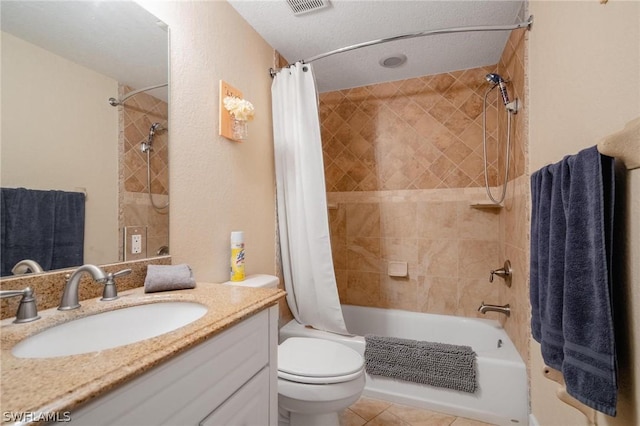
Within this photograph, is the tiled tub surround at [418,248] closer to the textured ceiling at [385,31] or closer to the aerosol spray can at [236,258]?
the textured ceiling at [385,31]

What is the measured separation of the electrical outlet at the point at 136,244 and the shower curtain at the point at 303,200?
96cm

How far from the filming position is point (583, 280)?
778 millimetres

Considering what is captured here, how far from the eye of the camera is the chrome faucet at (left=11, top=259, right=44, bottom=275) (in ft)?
2.55

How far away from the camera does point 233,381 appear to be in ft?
2.44

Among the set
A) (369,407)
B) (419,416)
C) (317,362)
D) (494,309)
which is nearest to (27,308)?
(317,362)

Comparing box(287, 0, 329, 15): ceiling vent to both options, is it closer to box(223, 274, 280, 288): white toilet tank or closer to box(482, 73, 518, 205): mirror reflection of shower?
box(482, 73, 518, 205): mirror reflection of shower

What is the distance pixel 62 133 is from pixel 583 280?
1.54 meters

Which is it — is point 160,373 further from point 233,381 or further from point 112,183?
point 112,183

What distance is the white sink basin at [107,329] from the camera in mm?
663

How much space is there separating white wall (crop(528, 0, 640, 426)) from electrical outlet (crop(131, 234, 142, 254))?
1.52m

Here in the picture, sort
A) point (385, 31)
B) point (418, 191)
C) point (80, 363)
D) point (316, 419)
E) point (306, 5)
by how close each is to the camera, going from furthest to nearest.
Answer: point (418, 191), point (385, 31), point (306, 5), point (316, 419), point (80, 363)

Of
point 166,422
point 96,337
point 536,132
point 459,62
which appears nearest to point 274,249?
point 96,337

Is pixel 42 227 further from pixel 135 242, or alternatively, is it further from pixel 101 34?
pixel 101 34

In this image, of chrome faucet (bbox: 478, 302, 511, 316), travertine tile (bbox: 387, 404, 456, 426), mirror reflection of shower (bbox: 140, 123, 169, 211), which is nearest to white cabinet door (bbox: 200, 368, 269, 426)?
mirror reflection of shower (bbox: 140, 123, 169, 211)
